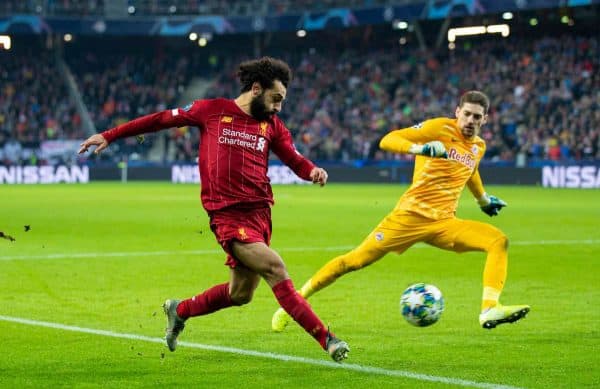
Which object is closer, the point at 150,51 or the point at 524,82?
the point at 524,82

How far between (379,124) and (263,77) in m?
43.4

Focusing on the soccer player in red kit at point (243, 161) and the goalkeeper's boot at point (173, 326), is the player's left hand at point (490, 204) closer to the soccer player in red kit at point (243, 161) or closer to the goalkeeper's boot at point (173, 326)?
the soccer player in red kit at point (243, 161)

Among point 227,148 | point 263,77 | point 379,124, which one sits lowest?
point 379,124

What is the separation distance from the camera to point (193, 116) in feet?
26.5

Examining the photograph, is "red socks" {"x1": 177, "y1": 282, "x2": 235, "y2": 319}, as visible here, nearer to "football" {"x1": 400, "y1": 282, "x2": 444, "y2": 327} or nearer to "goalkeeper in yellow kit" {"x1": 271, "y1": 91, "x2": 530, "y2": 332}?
"goalkeeper in yellow kit" {"x1": 271, "y1": 91, "x2": 530, "y2": 332}

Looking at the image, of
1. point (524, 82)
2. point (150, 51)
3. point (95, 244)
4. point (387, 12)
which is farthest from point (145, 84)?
point (95, 244)

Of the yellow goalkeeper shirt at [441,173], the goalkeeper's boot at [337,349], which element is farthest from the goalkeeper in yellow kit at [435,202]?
the goalkeeper's boot at [337,349]

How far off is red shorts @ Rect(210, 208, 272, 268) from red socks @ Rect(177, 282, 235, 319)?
1.15ft

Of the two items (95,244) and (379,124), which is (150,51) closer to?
(379,124)

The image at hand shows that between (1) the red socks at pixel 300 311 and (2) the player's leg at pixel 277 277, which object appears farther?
(2) the player's leg at pixel 277 277

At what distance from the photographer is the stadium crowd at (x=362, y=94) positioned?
148 ft

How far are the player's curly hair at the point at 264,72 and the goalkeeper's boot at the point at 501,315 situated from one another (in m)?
2.50

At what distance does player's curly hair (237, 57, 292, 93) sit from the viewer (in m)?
7.80

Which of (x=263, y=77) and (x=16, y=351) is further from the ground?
(x=263, y=77)
